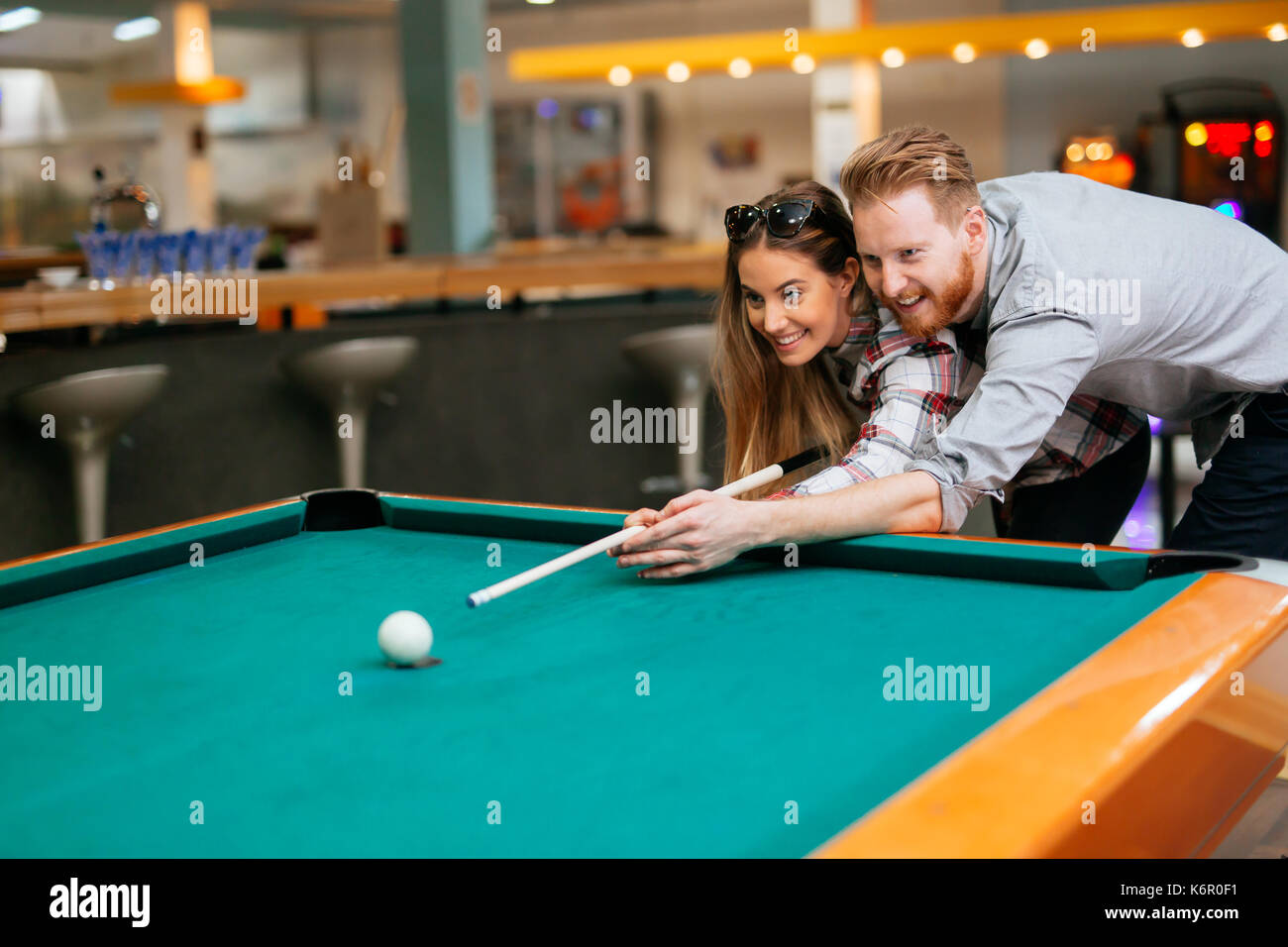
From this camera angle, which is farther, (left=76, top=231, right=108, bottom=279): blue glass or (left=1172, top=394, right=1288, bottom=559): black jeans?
(left=76, top=231, right=108, bottom=279): blue glass

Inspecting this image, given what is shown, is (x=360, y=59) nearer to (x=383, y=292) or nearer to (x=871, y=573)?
(x=383, y=292)

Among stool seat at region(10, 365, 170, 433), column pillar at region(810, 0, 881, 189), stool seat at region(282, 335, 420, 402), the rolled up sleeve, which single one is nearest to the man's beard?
the rolled up sleeve

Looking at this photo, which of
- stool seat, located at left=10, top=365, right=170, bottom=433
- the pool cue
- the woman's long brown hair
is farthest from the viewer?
stool seat, located at left=10, top=365, right=170, bottom=433

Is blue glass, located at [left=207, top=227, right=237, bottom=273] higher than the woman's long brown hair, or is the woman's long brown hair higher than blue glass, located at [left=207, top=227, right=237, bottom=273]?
blue glass, located at [left=207, top=227, right=237, bottom=273]

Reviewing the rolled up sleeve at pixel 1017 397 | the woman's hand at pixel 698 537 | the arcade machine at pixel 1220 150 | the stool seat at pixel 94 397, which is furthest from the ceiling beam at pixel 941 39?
the woman's hand at pixel 698 537

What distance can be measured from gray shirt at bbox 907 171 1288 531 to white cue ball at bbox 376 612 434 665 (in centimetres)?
82

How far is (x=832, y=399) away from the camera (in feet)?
7.75

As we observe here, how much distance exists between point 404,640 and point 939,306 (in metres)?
1.00

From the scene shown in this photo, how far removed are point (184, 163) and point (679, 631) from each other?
34.3 ft

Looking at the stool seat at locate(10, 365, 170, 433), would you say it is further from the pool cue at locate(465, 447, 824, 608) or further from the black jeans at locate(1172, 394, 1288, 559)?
the black jeans at locate(1172, 394, 1288, 559)

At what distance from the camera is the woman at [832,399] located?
195 cm

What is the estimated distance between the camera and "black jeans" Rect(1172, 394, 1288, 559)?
214 centimetres

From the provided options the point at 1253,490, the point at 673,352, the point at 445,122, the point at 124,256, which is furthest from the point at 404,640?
the point at 445,122
